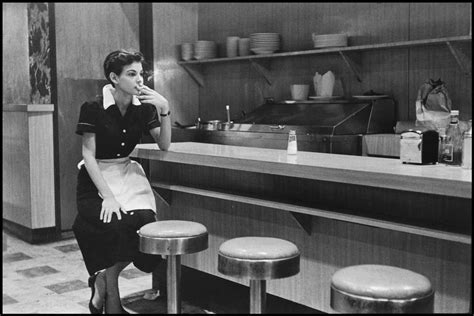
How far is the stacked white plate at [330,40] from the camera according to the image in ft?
18.2

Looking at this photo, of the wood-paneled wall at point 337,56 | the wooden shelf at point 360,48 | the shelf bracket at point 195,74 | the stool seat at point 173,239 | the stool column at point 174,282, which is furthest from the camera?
the shelf bracket at point 195,74

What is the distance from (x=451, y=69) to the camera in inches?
198

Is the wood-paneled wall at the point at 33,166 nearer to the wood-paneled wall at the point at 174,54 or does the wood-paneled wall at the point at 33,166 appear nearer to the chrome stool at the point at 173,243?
the wood-paneled wall at the point at 174,54

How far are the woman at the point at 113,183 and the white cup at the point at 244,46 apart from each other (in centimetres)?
295

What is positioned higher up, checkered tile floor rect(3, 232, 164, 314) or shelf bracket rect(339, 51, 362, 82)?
shelf bracket rect(339, 51, 362, 82)

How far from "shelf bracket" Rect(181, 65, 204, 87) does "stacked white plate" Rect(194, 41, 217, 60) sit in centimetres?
32

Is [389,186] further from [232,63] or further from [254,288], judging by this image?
[232,63]

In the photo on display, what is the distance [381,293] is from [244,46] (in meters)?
4.70

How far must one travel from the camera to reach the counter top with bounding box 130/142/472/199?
95.1 inches

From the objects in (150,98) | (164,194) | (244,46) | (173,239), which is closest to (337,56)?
(244,46)

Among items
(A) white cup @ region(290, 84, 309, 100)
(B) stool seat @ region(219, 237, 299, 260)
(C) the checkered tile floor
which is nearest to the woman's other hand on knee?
(C) the checkered tile floor

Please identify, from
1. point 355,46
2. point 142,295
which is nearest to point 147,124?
point 142,295

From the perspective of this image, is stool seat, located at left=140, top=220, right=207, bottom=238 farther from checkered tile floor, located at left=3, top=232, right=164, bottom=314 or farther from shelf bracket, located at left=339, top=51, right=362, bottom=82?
shelf bracket, located at left=339, top=51, right=362, bottom=82

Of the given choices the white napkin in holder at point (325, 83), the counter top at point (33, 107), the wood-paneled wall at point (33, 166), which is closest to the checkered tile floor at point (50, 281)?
the wood-paneled wall at point (33, 166)
